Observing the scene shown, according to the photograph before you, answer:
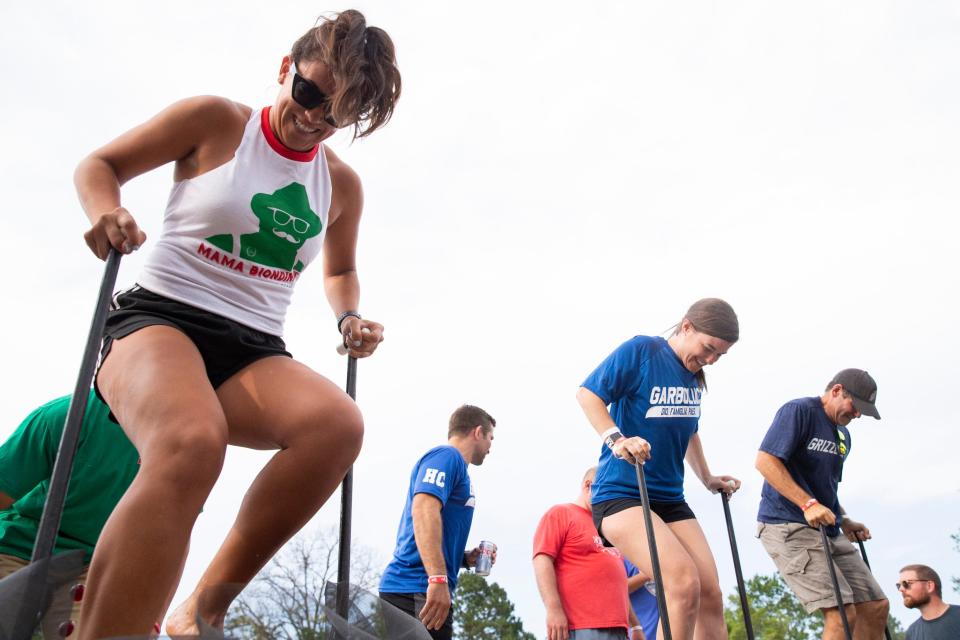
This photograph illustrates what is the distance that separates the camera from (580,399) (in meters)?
4.75

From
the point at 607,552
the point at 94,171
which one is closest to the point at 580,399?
the point at 607,552

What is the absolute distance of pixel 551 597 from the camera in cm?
581

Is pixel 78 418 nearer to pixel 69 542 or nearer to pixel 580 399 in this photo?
pixel 69 542

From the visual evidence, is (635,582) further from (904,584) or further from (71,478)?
(71,478)

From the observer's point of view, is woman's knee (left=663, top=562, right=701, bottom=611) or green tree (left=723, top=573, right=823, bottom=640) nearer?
woman's knee (left=663, top=562, right=701, bottom=611)

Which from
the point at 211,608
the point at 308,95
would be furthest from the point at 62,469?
the point at 308,95

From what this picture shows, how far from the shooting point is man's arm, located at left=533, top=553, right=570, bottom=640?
5758mm

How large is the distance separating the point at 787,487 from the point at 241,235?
4.88m

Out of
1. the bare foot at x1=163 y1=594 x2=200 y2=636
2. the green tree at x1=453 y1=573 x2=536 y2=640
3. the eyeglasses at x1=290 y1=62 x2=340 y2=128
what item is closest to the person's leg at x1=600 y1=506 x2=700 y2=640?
the bare foot at x1=163 y1=594 x2=200 y2=636

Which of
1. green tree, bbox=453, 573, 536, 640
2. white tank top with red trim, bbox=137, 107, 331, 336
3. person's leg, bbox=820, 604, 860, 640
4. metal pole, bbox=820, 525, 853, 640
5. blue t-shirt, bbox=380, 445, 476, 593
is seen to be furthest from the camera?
green tree, bbox=453, 573, 536, 640

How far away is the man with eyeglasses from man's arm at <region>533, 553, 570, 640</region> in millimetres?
4403

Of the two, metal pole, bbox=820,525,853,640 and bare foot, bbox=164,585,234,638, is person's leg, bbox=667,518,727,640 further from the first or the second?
bare foot, bbox=164,585,234,638

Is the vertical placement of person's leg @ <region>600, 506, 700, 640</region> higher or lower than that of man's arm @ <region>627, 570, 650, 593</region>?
lower

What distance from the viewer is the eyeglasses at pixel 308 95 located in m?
2.32
